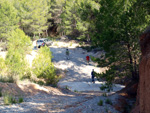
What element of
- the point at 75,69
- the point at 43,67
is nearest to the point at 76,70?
the point at 75,69

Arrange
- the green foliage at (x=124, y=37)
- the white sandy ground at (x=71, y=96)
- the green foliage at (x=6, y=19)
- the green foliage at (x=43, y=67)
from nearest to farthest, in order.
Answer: the white sandy ground at (x=71, y=96)
the green foliage at (x=124, y=37)
the green foliage at (x=43, y=67)
the green foliage at (x=6, y=19)

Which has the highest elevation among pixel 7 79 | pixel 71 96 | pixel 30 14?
pixel 30 14

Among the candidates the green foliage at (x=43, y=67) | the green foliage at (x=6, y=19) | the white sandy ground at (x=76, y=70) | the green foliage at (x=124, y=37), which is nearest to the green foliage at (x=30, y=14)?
the green foliage at (x=6, y=19)

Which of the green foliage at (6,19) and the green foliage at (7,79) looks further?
the green foliage at (6,19)

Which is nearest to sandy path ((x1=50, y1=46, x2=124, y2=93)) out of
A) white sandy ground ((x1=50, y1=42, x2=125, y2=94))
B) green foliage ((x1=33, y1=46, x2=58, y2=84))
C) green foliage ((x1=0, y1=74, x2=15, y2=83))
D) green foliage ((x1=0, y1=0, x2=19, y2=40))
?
white sandy ground ((x1=50, y1=42, x2=125, y2=94))

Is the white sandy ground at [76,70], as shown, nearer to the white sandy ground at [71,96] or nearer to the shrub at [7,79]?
the white sandy ground at [71,96]

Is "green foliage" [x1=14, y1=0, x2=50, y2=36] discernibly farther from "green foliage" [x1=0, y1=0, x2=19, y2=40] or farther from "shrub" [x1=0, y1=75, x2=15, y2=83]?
"shrub" [x1=0, y1=75, x2=15, y2=83]

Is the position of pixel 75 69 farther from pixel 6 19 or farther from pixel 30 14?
pixel 30 14

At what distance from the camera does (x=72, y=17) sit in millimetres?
39375

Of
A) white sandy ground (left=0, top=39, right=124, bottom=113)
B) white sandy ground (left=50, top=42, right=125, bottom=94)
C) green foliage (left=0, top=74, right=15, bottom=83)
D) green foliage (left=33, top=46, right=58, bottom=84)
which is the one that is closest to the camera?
white sandy ground (left=0, top=39, right=124, bottom=113)

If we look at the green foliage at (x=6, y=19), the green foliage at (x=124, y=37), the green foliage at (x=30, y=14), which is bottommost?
the green foliage at (x=124, y=37)

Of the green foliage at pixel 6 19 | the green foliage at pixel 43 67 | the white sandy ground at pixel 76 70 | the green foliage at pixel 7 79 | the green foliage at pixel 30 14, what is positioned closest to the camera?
the green foliage at pixel 7 79

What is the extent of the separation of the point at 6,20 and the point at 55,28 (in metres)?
25.1

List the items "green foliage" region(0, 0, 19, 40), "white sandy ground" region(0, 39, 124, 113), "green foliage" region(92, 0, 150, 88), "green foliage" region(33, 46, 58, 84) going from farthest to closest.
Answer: "green foliage" region(0, 0, 19, 40)
"green foliage" region(33, 46, 58, 84)
"green foliage" region(92, 0, 150, 88)
"white sandy ground" region(0, 39, 124, 113)
